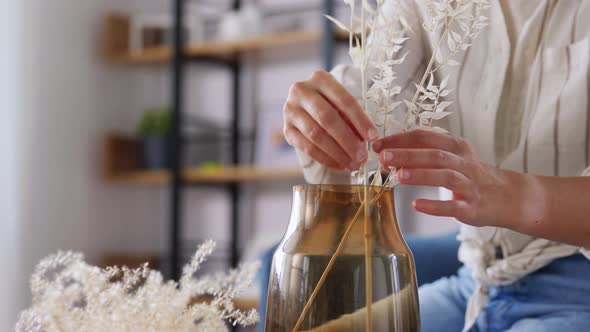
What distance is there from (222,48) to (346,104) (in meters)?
2.28

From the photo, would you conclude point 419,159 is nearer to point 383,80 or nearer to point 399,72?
point 383,80

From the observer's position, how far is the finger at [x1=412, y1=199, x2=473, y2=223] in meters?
0.61

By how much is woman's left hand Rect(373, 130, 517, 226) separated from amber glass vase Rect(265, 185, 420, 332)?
0.03 meters

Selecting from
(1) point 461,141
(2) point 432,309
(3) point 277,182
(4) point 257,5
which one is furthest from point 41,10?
(1) point 461,141

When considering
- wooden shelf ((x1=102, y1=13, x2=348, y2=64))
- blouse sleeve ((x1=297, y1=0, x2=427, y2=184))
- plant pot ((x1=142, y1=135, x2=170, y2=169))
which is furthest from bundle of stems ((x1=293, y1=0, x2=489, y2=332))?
plant pot ((x1=142, y1=135, x2=170, y2=169))

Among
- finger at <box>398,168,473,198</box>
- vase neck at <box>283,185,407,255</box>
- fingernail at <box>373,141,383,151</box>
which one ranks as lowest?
vase neck at <box>283,185,407,255</box>

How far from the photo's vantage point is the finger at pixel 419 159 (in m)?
0.62

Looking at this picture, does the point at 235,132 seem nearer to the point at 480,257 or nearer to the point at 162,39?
the point at 162,39

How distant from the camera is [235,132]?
315cm

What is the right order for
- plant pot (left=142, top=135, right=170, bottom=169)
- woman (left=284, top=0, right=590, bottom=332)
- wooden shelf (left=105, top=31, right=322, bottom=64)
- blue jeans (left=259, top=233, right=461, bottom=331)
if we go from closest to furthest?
woman (left=284, top=0, right=590, bottom=332), blue jeans (left=259, top=233, right=461, bottom=331), wooden shelf (left=105, top=31, right=322, bottom=64), plant pot (left=142, top=135, right=170, bottom=169)

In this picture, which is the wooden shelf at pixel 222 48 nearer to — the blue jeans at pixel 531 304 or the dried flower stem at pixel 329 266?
the blue jeans at pixel 531 304

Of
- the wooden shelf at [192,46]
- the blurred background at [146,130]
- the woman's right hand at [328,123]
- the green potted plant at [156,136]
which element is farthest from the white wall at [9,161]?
the woman's right hand at [328,123]

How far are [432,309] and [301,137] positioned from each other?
356 millimetres

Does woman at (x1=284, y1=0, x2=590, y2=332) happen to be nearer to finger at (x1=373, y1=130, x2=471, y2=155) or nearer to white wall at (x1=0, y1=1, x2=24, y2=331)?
finger at (x1=373, y1=130, x2=471, y2=155)
